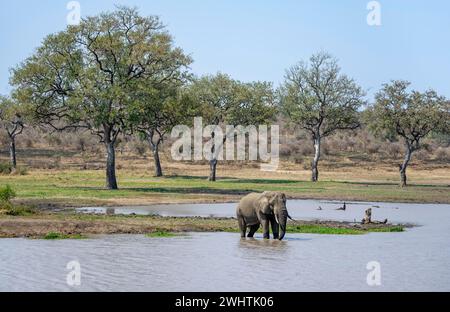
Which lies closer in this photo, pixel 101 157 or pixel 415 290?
pixel 415 290

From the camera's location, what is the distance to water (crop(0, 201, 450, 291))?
20.6m

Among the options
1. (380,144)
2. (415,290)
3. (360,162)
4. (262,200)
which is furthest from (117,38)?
(380,144)

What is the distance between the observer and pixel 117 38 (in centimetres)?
5297

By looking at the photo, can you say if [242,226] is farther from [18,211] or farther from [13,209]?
[13,209]

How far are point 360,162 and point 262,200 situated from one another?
6282 centimetres

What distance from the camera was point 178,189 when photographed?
5594 cm

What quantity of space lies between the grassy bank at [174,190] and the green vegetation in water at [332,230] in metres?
13.3

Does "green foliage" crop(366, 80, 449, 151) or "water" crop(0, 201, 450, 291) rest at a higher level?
"green foliage" crop(366, 80, 449, 151)

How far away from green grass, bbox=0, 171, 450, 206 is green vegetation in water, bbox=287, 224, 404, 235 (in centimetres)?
1350

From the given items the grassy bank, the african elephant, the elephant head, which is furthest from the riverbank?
the grassy bank

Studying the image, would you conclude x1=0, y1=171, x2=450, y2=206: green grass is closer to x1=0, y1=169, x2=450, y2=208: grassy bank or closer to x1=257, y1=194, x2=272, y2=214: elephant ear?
x1=0, y1=169, x2=450, y2=208: grassy bank

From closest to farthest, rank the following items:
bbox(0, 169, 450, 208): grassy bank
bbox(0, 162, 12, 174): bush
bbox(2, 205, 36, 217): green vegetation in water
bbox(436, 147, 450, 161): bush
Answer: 1. bbox(2, 205, 36, 217): green vegetation in water
2. bbox(0, 169, 450, 208): grassy bank
3. bbox(0, 162, 12, 174): bush
4. bbox(436, 147, 450, 161): bush
